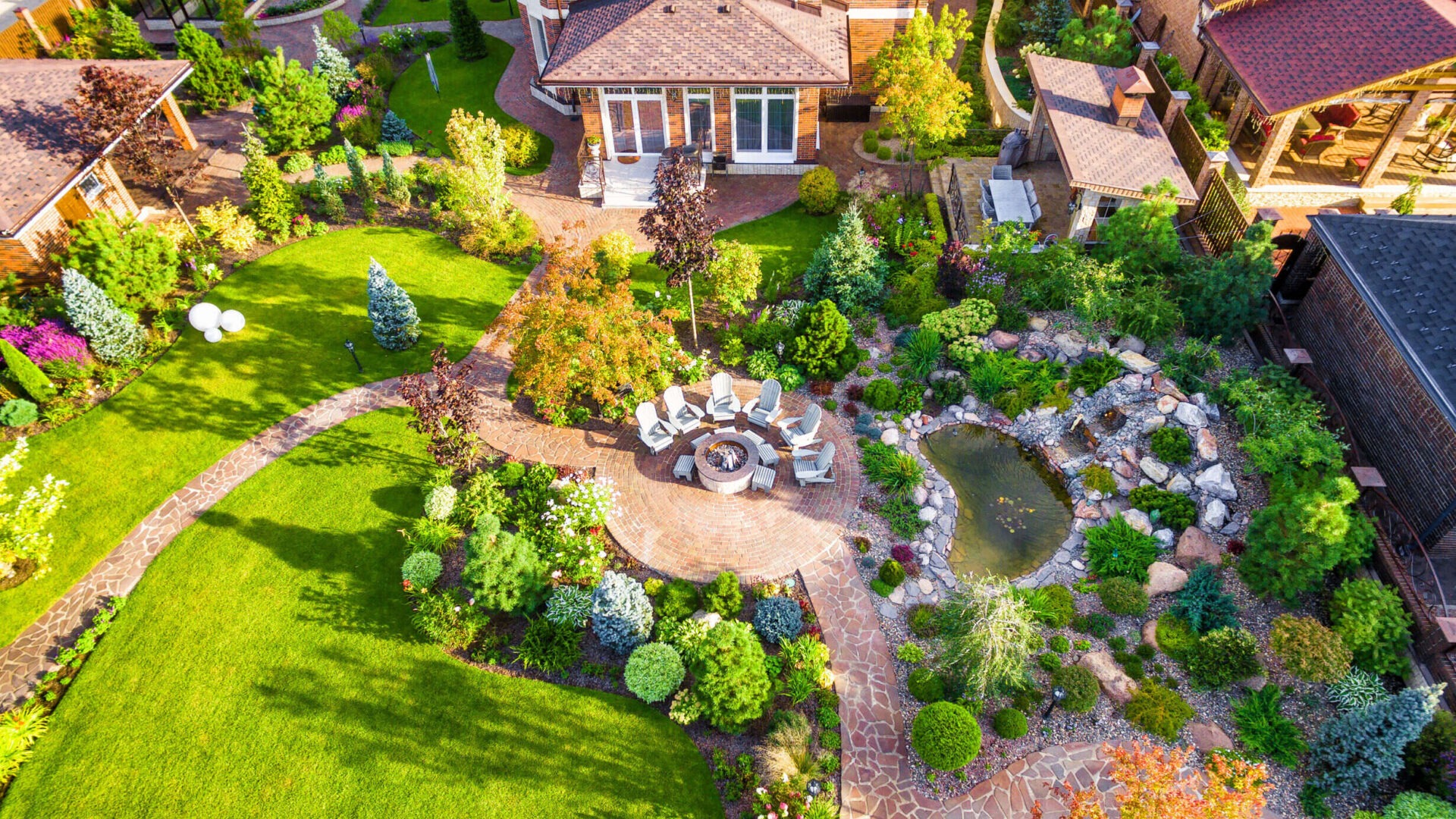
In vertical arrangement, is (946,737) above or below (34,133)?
below

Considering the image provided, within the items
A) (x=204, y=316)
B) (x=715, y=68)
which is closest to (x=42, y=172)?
(x=204, y=316)

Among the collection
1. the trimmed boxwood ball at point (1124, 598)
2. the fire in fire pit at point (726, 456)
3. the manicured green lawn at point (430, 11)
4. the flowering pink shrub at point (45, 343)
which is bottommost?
the trimmed boxwood ball at point (1124, 598)

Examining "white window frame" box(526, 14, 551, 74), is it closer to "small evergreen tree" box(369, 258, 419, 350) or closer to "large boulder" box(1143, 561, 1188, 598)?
"small evergreen tree" box(369, 258, 419, 350)

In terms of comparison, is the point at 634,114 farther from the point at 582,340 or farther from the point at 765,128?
the point at 582,340

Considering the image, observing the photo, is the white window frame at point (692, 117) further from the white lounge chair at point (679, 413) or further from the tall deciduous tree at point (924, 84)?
the white lounge chair at point (679, 413)

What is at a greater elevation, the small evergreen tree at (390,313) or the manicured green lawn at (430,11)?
the manicured green lawn at (430,11)

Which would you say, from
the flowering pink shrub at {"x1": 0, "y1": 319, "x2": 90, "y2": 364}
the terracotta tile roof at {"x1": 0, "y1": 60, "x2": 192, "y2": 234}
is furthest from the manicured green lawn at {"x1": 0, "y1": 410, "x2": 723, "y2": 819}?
the terracotta tile roof at {"x1": 0, "y1": 60, "x2": 192, "y2": 234}

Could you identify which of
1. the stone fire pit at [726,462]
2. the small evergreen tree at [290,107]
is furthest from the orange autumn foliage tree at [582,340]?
the small evergreen tree at [290,107]
